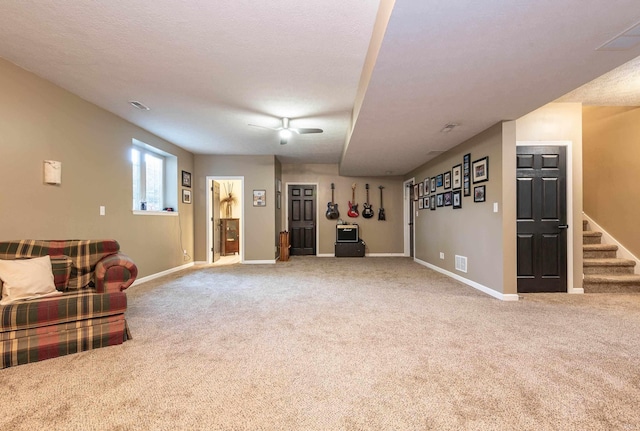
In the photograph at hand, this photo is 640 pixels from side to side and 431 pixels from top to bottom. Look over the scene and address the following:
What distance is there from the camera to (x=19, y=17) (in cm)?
208

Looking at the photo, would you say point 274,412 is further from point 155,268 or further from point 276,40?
point 155,268

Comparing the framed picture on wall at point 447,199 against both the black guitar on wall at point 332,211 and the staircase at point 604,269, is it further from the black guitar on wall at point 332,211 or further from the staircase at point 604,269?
the black guitar on wall at point 332,211

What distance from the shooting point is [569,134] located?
3.78 metres

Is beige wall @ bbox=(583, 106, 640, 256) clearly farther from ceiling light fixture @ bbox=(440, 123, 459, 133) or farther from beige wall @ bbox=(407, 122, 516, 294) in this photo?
ceiling light fixture @ bbox=(440, 123, 459, 133)

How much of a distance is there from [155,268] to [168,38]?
3.76m

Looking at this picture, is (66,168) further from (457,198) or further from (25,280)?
(457,198)

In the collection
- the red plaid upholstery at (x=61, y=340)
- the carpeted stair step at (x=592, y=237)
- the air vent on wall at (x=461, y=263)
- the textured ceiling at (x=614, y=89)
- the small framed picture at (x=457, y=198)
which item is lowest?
the red plaid upholstery at (x=61, y=340)

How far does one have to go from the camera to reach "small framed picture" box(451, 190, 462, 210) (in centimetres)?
449

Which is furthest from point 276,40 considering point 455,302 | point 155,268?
point 155,268

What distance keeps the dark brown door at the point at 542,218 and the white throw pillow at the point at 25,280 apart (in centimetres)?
493

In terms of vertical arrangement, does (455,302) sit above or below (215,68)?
below

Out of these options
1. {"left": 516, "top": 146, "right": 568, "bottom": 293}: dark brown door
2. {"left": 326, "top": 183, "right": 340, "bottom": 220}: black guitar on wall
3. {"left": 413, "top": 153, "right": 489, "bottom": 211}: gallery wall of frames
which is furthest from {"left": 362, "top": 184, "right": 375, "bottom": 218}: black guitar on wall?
{"left": 516, "top": 146, "right": 568, "bottom": 293}: dark brown door

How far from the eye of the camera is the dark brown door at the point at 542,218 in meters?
3.77

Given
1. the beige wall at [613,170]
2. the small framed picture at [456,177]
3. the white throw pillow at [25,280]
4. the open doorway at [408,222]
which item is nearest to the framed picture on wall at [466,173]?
the small framed picture at [456,177]
